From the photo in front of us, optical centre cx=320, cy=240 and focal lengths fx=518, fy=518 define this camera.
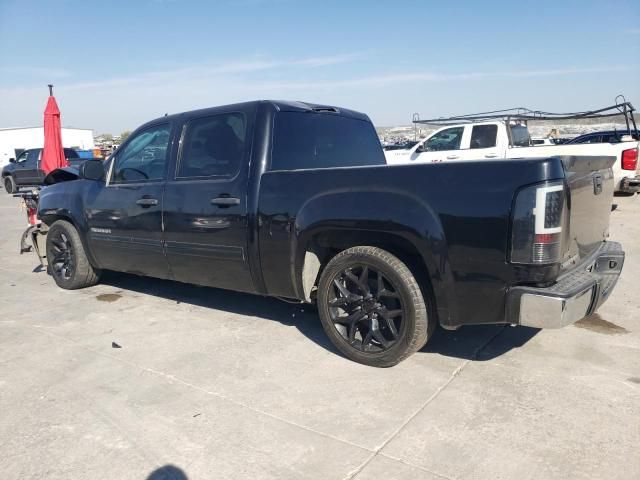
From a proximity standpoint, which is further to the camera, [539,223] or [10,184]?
[10,184]

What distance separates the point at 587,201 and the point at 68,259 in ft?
17.3

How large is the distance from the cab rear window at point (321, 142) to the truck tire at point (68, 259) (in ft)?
9.54

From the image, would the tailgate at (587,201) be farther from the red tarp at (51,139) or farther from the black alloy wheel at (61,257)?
the red tarp at (51,139)

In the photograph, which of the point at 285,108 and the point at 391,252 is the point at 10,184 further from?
the point at 391,252

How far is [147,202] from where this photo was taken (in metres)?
4.65

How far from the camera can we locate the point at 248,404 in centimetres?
314

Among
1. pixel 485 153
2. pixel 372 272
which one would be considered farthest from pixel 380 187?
pixel 485 153

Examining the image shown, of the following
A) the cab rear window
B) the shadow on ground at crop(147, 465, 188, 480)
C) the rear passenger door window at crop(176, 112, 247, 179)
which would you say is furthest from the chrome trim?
the rear passenger door window at crop(176, 112, 247, 179)

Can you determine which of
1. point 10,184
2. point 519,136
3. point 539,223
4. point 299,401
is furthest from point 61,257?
point 10,184

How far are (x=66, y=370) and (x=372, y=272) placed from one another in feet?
7.49

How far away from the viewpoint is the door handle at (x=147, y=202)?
15.1 ft

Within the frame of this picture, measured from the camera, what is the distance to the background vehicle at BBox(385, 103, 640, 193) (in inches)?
386

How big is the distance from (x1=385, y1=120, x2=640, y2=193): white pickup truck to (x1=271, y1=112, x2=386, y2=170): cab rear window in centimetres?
454

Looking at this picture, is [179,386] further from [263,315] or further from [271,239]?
[263,315]
